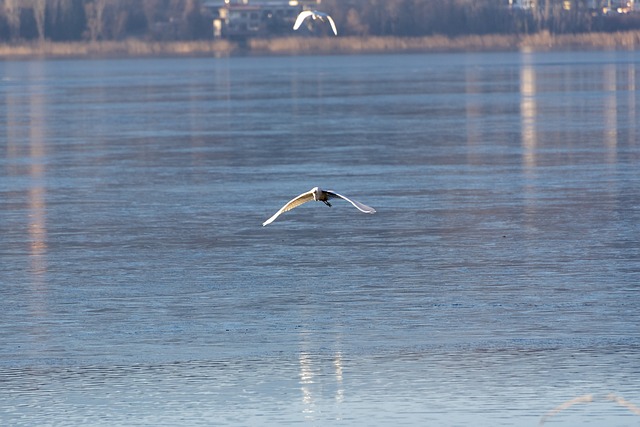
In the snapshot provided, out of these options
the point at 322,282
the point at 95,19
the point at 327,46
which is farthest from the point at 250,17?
the point at 322,282

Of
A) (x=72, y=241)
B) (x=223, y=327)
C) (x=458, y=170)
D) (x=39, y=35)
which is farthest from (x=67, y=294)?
(x=39, y=35)

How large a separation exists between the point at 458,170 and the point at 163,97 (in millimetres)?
26950

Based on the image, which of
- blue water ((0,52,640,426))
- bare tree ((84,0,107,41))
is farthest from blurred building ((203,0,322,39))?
blue water ((0,52,640,426))

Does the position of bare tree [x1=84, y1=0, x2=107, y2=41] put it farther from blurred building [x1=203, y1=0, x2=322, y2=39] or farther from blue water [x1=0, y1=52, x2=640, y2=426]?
blue water [x1=0, y1=52, x2=640, y2=426]

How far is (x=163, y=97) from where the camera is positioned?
47.9 m

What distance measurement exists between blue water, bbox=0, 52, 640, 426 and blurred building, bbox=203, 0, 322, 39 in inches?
4343

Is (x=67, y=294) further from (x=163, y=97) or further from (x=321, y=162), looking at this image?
(x=163, y=97)

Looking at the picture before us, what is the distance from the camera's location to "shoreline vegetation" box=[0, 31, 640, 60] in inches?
5207

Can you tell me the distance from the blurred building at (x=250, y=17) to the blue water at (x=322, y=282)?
110313 mm

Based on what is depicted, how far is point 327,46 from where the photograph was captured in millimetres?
137625

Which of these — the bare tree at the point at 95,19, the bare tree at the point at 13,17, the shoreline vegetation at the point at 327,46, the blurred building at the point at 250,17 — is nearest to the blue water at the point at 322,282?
the bare tree at the point at 13,17

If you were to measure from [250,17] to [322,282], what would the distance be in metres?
128

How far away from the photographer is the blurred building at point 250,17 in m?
138

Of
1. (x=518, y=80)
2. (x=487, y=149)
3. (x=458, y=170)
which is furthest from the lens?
(x=518, y=80)
